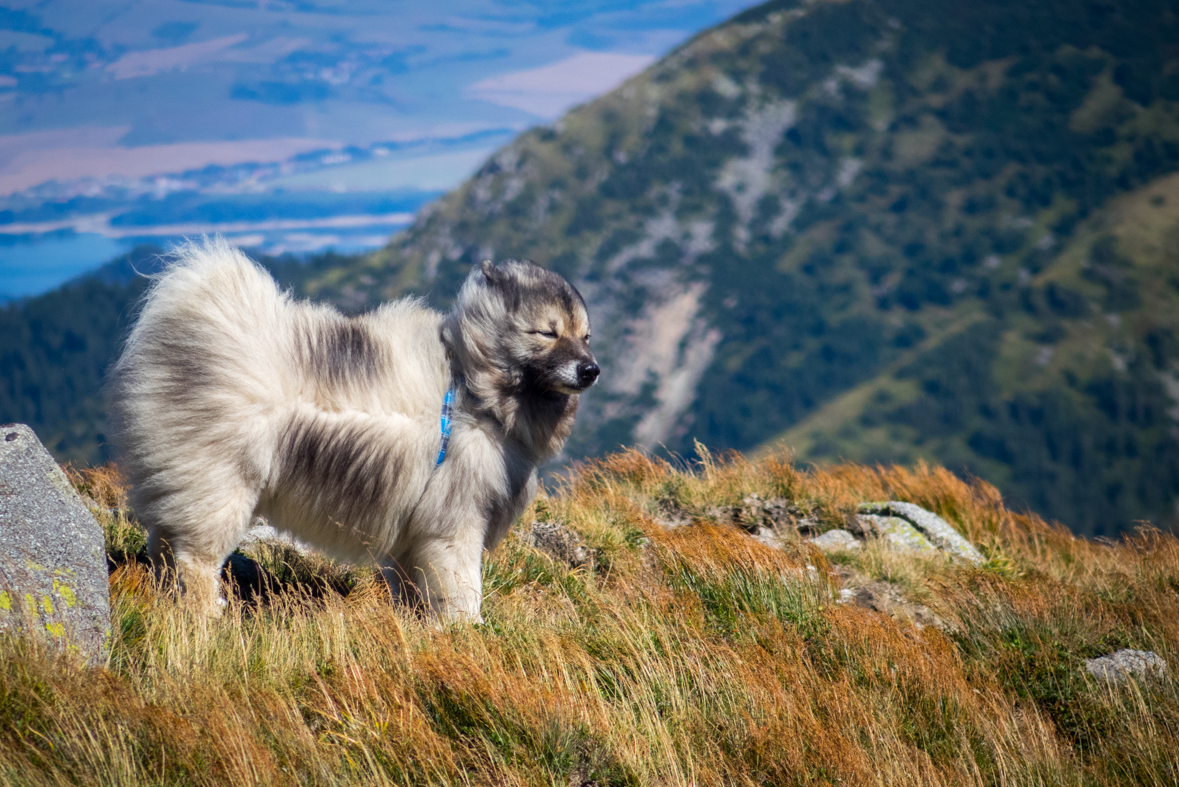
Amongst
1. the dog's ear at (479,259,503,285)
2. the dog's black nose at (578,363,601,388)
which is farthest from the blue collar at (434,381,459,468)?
the dog's black nose at (578,363,601,388)

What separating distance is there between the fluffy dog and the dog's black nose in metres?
0.01

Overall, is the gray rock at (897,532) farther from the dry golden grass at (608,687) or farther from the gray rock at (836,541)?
the dry golden grass at (608,687)

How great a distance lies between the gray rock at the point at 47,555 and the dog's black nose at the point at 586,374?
2813mm

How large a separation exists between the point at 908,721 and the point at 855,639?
68 centimetres

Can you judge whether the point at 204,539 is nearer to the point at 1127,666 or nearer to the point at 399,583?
the point at 399,583

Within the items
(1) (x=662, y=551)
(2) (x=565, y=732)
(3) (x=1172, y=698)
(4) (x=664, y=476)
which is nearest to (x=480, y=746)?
(2) (x=565, y=732)

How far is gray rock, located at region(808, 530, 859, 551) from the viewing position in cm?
810

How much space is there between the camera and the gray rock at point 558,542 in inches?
277

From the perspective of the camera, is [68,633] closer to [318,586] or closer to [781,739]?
[318,586]

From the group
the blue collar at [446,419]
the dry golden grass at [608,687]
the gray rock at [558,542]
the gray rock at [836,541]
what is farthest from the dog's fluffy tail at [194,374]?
the gray rock at [836,541]

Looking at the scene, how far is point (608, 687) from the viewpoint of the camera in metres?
4.59

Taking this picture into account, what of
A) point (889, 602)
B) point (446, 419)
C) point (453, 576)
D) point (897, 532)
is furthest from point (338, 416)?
point (897, 532)

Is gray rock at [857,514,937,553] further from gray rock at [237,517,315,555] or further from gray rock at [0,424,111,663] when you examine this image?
gray rock at [0,424,111,663]

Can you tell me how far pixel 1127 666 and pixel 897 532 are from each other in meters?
3.02
